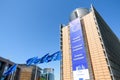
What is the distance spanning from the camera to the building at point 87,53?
1318cm

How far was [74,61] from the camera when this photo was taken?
50.8 ft

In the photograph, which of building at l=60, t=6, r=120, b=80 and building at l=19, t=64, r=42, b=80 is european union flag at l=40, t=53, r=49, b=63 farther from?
building at l=19, t=64, r=42, b=80

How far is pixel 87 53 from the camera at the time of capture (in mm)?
14836

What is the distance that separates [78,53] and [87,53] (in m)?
1.26

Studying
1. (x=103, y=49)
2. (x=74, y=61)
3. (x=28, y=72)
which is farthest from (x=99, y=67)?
(x=28, y=72)

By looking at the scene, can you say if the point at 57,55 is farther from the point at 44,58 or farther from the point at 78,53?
the point at 78,53

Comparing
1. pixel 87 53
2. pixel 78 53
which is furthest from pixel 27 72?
pixel 87 53

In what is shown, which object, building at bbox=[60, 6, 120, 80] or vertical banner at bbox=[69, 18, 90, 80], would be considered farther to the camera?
vertical banner at bbox=[69, 18, 90, 80]

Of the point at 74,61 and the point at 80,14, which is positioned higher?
the point at 80,14

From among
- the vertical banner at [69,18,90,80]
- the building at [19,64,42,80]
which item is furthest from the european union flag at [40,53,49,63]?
the building at [19,64,42,80]

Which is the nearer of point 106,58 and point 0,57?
point 106,58

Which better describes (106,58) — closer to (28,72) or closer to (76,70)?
(76,70)

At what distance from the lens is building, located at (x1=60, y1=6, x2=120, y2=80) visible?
1318 centimetres

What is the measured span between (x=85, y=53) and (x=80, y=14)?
7.74 m
